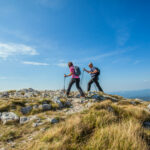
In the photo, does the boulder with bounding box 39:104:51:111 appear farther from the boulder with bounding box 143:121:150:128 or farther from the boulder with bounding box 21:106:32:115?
the boulder with bounding box 143:121:150:128

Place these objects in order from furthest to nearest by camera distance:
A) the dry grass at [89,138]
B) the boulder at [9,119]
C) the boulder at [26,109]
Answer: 1. the boulder at [26,109]
2. the boulder at [9,119]
3. the dry grass at [89,138]

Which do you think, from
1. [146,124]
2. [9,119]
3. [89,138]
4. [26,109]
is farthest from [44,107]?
[146,124]

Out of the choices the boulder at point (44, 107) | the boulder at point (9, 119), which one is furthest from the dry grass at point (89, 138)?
the boulder at point (44, 107)

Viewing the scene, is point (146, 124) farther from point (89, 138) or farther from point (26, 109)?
point (26, 109)

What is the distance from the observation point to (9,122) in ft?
16.8

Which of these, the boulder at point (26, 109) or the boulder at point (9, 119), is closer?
the boulder at point (9, 119)

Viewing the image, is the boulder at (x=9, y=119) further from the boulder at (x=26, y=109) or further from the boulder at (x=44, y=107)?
the boulder at (x=44, y=107)

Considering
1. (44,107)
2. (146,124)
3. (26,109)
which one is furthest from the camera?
(44,107)

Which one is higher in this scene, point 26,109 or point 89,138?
point 26,109

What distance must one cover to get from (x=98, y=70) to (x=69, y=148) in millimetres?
9453

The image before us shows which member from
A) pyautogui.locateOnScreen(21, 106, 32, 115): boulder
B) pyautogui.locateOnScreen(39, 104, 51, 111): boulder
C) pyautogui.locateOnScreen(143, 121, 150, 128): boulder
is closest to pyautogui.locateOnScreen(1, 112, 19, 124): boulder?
pyautogui.locateOnScreen(21, 106, 32, 115): boulder

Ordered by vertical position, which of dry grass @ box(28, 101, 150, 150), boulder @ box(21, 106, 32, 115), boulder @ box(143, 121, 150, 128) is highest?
boulder @ box(21, 106, 32, 115)

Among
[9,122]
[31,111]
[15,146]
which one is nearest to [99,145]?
[15,146]

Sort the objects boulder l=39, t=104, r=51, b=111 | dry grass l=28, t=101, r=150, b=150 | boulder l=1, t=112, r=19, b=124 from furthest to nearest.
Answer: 1. boulder l=39, t=104, r=51, b=111
2. boulder l=1, t=112, r=19, b=124
3. dry grass l=28, t=101, r=150, b=150
